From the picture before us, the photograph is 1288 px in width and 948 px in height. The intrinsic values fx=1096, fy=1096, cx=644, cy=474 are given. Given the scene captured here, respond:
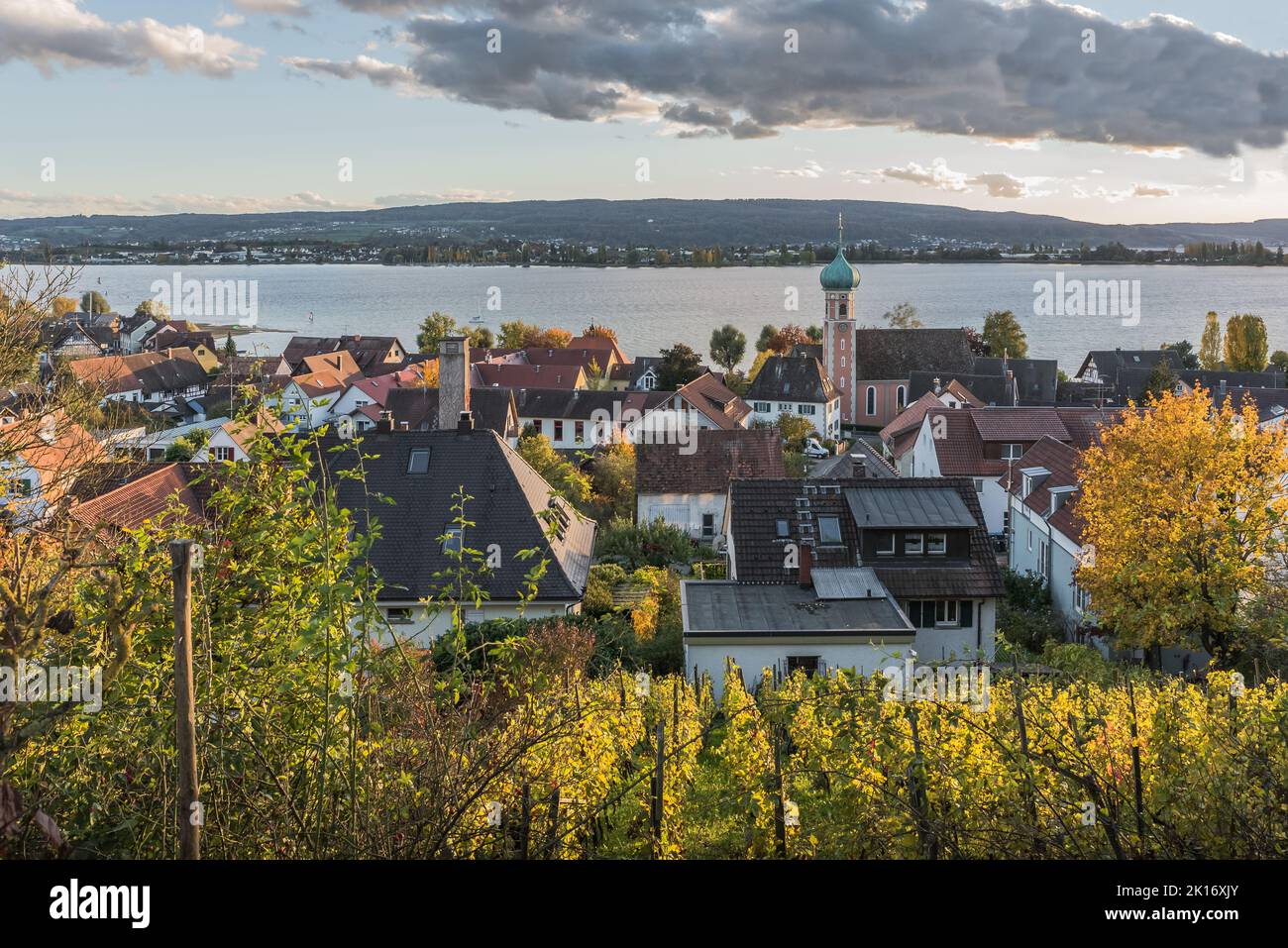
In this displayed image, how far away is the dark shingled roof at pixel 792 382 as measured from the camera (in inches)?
2776

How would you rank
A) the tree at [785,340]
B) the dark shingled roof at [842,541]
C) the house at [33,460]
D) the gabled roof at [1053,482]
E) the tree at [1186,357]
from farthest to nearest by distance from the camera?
1. the tree at [785,340]
2. the tree at [1186,357]
3. the gabled roof at [1053,482]
4. the dark shingled roof at [842,541]
5. the house at [33,460]

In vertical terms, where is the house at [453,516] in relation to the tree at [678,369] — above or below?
below

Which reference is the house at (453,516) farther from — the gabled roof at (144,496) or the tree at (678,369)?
the tree at (678,369)

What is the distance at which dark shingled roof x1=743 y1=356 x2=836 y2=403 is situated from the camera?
70.5 m

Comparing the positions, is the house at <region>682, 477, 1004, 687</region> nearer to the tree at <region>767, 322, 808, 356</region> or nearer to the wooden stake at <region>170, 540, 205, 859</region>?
the wooden stake at <region>170, 540, 205, 859</region>

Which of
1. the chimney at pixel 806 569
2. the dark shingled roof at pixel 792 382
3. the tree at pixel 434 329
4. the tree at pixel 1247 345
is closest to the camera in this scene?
the chimney at pixel 806 569

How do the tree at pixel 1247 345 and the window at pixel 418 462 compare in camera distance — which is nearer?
the window at pixel 418 462

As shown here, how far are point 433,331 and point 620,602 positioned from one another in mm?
81662

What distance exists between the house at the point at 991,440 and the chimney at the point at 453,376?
693 inches

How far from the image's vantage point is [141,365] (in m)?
85.8

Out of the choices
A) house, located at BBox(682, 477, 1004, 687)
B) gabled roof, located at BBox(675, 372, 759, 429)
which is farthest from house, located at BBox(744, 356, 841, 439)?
house, located at BBox(682, 477, 1004, 687)

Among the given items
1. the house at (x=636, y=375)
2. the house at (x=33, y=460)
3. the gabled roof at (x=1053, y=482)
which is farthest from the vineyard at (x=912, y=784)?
the house at (x=636, y=375)
